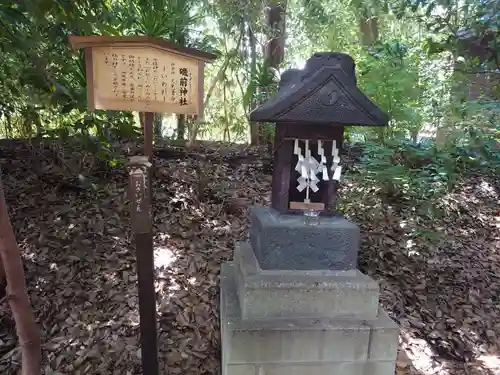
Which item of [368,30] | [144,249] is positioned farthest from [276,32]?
[144,249]

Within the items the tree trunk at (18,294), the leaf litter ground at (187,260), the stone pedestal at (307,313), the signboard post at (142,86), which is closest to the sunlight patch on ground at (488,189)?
the leaf litter ground at (187,260)

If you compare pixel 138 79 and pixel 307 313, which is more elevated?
pixel 138 79

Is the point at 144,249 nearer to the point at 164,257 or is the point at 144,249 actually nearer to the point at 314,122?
the point at 314,122

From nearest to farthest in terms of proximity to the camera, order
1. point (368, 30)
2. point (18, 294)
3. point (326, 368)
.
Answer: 1. point (18, 294)
2. point (326, 368)
3. point (368, 30)

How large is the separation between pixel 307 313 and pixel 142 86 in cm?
192

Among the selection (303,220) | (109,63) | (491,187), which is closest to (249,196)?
(303,220)

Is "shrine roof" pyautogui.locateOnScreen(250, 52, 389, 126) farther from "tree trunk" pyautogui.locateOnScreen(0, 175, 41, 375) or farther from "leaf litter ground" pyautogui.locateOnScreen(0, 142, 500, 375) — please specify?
"leaf litter ground" pyautogui.locateOnScreen(0, 142, 500, 375)

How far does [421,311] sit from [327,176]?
205 cm

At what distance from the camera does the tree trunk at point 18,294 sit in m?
2.05

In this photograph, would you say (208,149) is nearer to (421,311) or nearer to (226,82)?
(226,82)

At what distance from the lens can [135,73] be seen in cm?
218

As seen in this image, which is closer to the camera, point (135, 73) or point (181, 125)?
point (135, 73)

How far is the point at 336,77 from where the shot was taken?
2.41 metres

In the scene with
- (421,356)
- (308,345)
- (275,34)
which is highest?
(275,34)
